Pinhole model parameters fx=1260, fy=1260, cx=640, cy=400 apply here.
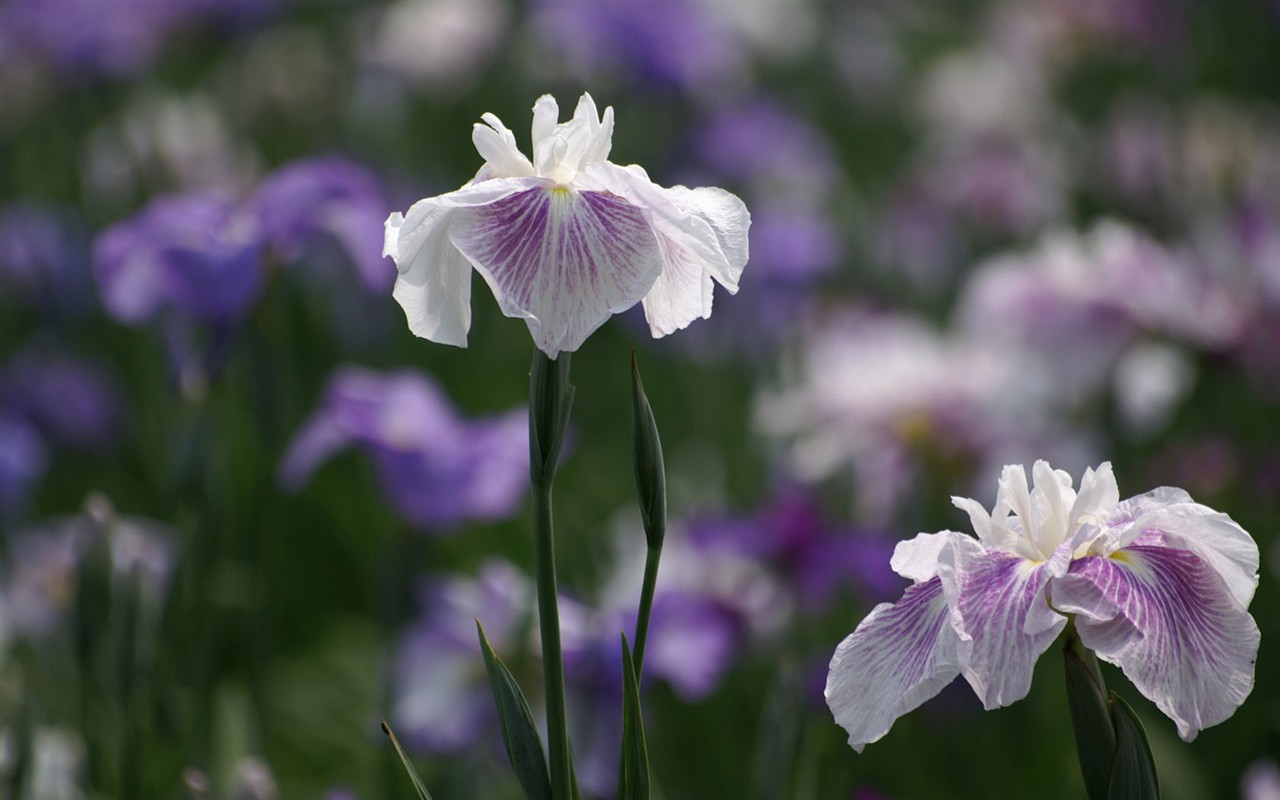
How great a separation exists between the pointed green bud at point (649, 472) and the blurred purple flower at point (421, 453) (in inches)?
24.2

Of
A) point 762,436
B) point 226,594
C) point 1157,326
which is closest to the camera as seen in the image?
point 1157,326

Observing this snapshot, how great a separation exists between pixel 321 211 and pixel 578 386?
1.28 meters

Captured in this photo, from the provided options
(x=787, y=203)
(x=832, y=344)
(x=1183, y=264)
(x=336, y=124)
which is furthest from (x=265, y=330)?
(x=336, y=124)

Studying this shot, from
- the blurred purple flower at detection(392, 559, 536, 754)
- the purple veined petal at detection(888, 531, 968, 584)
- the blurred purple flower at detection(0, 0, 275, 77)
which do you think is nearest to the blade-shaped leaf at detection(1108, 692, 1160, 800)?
the purple veined petal at detection(888, 531, 968, 584)

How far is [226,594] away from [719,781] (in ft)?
2.57

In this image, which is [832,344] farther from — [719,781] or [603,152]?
[603,152]

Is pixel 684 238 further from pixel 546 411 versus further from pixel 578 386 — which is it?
pixel 578 386

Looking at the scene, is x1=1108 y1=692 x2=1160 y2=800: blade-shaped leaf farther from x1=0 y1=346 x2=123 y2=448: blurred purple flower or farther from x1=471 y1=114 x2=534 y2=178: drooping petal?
x1=0 y1=346 x2=123 y2=448: blurred purple flower

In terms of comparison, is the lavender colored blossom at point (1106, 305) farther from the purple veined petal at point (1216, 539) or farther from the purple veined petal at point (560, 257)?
the purple veined petal at point (560, 257)

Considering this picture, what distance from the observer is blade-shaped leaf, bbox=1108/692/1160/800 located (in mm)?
673

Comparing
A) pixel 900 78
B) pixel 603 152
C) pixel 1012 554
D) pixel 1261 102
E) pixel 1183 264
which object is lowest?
pixel 900 78

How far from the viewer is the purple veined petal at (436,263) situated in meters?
0.68

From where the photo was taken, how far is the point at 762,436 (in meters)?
2.26

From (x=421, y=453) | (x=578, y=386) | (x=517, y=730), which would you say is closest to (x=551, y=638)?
(x=517, y=730)
